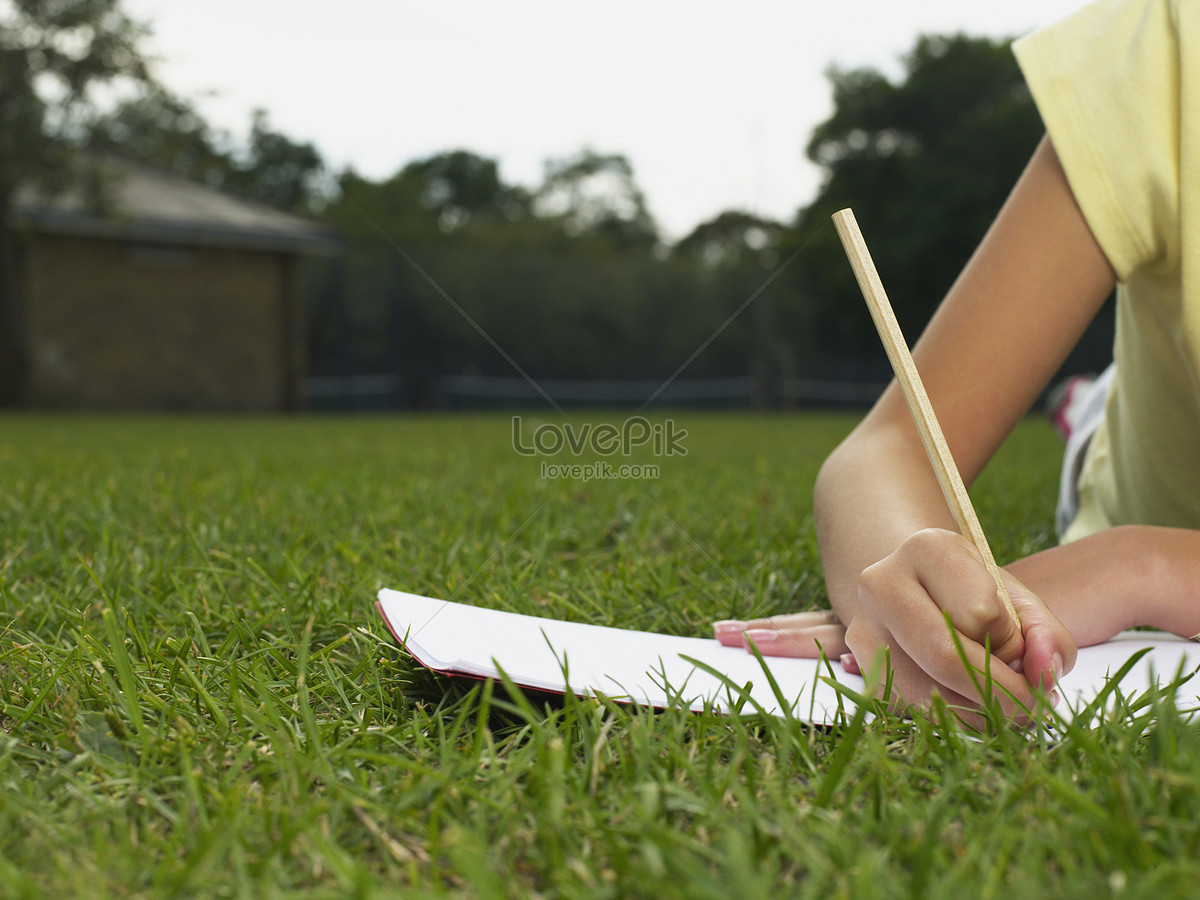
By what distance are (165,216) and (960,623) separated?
12346 mm

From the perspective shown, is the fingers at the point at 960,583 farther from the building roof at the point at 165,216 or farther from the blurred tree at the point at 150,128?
the blurred tree at the point at 150,128

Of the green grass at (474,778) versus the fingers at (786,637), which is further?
the fingers at (786,637)

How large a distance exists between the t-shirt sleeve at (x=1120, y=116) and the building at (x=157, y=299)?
11668 millimetres

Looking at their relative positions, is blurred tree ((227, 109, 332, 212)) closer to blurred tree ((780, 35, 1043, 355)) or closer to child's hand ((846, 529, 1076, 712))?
blurred tree ((780, 35, 1043, 355))

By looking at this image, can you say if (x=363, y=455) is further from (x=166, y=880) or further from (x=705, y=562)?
(x=166, y=880)

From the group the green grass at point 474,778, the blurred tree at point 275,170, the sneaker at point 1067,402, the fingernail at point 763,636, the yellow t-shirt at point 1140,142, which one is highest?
the blurred tree at point 275,170

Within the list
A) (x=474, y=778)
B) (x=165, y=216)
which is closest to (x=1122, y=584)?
(x=474, y=778)

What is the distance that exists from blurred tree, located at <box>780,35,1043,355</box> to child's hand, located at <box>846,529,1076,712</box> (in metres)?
1.23

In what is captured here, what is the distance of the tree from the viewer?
10188mm

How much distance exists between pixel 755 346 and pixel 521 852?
14.4 m

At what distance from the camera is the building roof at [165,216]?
10.5 meters
